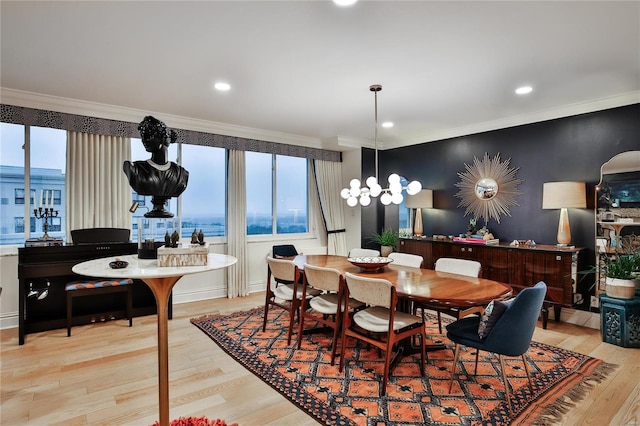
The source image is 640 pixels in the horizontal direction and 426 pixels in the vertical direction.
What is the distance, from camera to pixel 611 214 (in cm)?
371

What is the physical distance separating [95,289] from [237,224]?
2016mm

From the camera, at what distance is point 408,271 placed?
3256mm

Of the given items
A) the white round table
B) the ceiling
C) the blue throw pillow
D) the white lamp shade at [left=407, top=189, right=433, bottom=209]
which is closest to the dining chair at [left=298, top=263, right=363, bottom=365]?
the blue throw pillow

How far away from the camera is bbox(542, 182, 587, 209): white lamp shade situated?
379 cm

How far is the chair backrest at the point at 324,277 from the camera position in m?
2.85

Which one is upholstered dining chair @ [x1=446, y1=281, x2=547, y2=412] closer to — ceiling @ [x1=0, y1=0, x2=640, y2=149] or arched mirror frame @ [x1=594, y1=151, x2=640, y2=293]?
ceiling @ [x1=0, y1=0, x2=640, y2=149]

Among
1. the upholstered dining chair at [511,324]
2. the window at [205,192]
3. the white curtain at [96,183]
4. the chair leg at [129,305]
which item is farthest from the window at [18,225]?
the upholstered dining chair at [511,324]

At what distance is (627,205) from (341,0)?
12.0 feet

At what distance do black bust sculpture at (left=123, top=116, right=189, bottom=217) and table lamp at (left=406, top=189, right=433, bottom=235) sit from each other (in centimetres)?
416

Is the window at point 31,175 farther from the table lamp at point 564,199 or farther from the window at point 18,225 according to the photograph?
the table lamp at point 564,199

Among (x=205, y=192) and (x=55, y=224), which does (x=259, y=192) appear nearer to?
(x=205, y=192)

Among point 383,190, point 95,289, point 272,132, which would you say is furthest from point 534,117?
point 95,289

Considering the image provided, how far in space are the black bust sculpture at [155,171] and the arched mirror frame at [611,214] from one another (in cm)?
426

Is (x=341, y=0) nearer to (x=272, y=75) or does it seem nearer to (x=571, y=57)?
(x=272, y=75)
